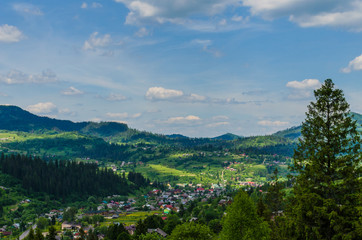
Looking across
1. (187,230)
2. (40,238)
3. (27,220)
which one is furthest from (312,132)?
(27,220)

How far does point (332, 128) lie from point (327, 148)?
2384mm

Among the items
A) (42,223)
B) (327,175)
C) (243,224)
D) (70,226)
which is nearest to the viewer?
(327,175)

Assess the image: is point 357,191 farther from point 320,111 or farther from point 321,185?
point 320,111

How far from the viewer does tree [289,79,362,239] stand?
30078 mm

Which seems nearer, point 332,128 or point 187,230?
point 332,128

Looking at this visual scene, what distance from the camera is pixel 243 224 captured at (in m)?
40.0

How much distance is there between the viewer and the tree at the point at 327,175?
98.7 ft

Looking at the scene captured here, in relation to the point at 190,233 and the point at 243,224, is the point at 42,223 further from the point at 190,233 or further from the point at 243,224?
the point at 243,224

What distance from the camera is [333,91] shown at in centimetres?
3325

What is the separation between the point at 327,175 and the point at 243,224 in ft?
43.5

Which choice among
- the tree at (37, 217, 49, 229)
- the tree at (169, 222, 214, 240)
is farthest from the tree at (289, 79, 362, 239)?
→ the tree at (37, 217, 49, 229)

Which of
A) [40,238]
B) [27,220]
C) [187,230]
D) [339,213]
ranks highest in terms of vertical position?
[339,213]

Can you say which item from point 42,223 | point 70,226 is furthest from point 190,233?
point 42,223

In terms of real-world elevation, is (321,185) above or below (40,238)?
above
